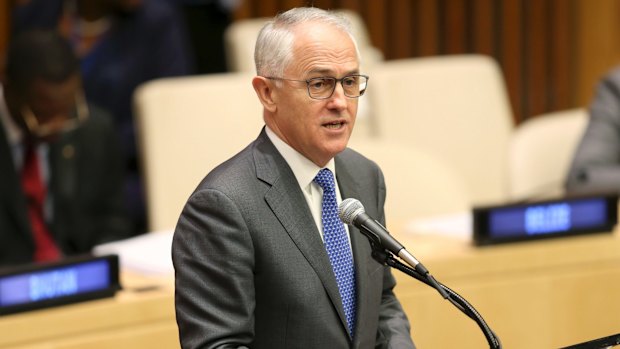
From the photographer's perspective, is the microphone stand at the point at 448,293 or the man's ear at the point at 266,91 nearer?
the microphone stand at the point at 448,293

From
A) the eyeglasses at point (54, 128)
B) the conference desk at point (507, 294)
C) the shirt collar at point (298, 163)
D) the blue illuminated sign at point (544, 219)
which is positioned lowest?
the conference desk at point (507, 294)

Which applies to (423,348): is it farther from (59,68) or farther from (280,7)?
(280,7)

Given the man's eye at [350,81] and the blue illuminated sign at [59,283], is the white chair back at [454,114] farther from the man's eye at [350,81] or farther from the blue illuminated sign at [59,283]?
the man's eye at [350,81]

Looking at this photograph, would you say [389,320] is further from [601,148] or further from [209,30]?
[209,30]

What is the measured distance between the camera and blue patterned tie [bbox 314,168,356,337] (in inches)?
69.8

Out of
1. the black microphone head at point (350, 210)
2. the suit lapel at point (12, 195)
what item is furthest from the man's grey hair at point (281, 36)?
the suit lapel at point (12, 195)

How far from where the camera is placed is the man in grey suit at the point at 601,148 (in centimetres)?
334

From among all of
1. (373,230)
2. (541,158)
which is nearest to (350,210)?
(373,230)

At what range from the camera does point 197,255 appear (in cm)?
167

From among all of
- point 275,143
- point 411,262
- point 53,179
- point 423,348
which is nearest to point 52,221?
point 53,179

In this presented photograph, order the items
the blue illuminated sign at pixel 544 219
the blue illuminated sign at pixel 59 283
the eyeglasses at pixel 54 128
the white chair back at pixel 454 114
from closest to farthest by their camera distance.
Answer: the blue illuminated sign at pixel 59 283 → the blue illuminated sign at pixel 544 219 → the eyeglasses at pixel 54 128 → the white chair back at pixel 454 114

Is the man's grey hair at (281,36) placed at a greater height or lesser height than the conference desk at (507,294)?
greater

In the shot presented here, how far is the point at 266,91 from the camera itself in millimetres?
1721

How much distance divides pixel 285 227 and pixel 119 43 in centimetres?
237
